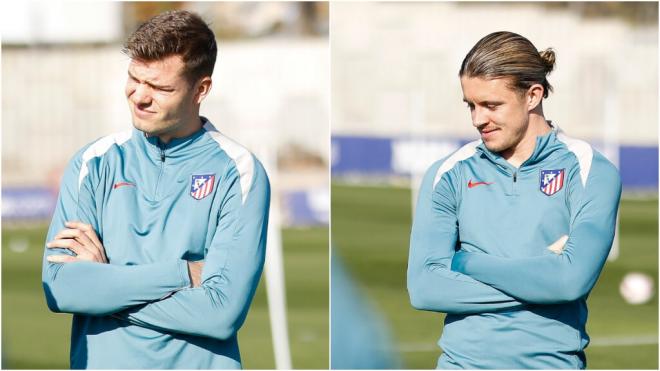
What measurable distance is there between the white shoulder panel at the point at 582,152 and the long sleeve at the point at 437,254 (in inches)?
15.4

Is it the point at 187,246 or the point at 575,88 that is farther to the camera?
the point at 575,88

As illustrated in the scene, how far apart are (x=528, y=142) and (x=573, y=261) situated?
1.35ft

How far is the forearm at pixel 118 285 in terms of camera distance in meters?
3.52

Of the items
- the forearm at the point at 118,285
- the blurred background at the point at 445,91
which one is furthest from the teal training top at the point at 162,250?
the blurred background at the point at 445,91

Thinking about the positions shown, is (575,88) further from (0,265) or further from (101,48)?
(0,265)

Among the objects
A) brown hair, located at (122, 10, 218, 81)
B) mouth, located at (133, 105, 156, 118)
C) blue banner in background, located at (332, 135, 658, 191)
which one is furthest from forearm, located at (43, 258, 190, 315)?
blue banner in background, located at (332, 135, 658, 191)

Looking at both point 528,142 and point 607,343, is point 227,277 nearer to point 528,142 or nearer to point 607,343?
point 528,142

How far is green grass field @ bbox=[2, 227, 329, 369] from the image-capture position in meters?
9.52

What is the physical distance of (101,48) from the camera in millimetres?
27125

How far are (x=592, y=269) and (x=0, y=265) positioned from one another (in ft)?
40.4

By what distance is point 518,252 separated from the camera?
3.61 metres

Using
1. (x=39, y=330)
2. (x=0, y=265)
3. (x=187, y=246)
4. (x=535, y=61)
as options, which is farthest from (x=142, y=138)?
(x=0, y=265)

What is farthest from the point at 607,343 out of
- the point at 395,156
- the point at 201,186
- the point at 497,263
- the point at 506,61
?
the point at 395,156

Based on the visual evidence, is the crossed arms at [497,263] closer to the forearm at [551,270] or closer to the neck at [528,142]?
the forearm at [551,270]
